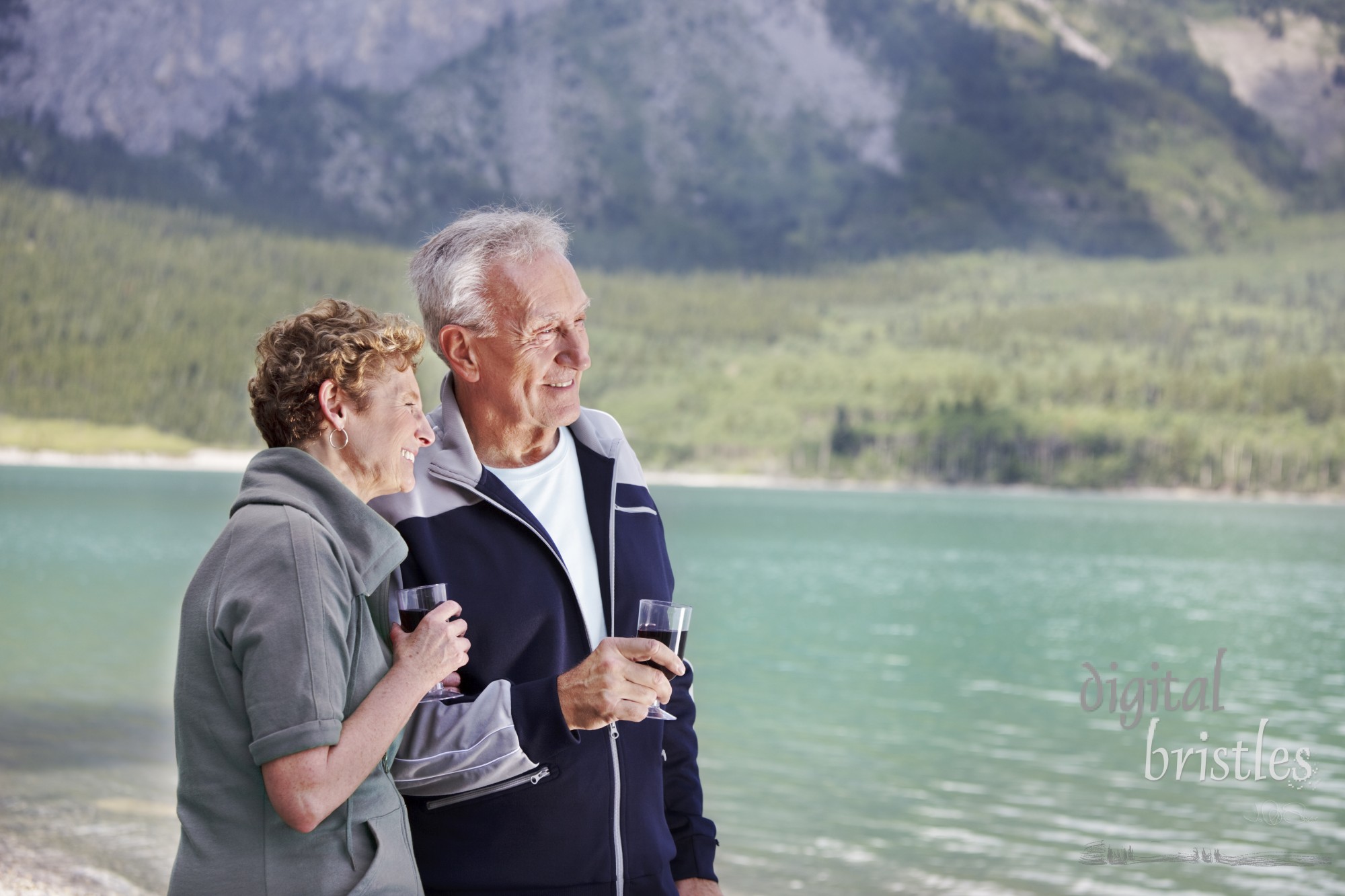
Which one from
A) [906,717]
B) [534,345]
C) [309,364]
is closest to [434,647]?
[309,364]

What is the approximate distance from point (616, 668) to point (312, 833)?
0.64 m

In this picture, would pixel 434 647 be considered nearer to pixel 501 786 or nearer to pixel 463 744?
pixel 463 744

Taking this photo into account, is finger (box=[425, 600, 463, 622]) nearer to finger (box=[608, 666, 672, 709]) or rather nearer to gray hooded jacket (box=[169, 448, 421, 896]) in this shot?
gray hooded jacket (box=[169, 448, 421, 896])

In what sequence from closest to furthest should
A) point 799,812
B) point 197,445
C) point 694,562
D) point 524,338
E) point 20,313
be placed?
1. point 524,338
2. point 799,812
3. point 694,562
4. point 197,445
5. point 20,313

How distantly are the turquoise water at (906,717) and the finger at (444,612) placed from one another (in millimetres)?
7411

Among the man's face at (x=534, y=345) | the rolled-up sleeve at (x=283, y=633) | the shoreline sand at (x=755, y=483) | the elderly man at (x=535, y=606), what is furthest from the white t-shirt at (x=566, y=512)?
the shoreline sand at (x=755, y=483)

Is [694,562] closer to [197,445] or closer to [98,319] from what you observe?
[197,445]

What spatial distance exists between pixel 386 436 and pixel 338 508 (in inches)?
8.7

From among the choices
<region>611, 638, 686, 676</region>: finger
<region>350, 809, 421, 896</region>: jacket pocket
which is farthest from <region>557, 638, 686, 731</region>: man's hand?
<region>350, 809, 421, 896</region>: jacket pocket

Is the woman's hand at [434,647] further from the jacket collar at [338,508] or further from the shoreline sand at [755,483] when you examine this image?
the shoreline sand at [755,483]

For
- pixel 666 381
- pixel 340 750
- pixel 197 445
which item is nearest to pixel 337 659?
pixel 340 750

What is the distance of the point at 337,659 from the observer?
2.20 metres

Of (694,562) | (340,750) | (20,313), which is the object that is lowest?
(694,562)

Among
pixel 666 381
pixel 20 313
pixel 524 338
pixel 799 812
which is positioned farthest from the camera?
pixel 666 381
